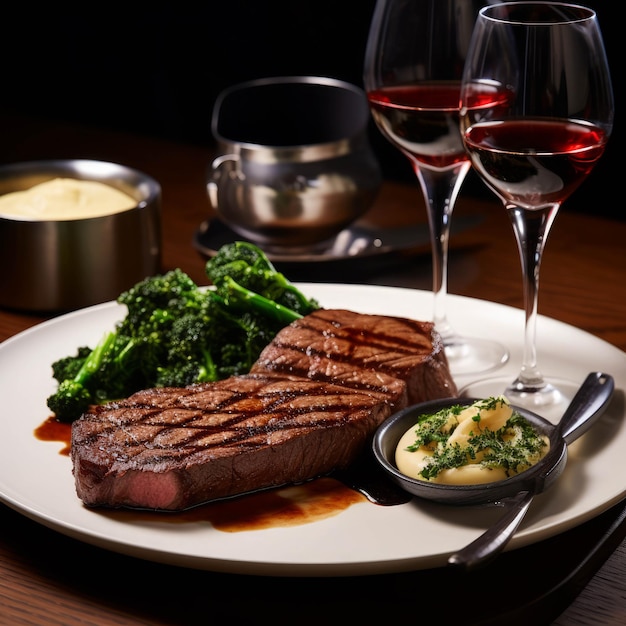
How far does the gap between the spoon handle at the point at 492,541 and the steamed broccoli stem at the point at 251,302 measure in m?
0.94

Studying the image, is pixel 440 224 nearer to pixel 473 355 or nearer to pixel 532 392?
pixel 473 355

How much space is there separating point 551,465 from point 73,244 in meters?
1.51

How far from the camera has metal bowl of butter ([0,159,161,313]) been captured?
2.71 metres

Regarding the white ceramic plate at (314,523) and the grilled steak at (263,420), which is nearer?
the white ceramic plate at (314,523)

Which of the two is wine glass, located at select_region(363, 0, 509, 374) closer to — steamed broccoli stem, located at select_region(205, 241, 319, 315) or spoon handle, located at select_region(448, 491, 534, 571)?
steamed broccoli stem, located at select_region(205, 241, 319, 315)

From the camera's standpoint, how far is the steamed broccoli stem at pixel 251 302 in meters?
2.44

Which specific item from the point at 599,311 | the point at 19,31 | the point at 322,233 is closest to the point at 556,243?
the point at 599,311

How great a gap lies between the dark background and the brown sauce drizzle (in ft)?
9.60

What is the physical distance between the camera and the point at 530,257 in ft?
6.95

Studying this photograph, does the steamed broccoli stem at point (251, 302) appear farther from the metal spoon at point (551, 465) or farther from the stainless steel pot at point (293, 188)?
the metal spoon at point (551, 465)

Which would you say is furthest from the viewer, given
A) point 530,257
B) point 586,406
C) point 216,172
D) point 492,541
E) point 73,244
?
point 216,172

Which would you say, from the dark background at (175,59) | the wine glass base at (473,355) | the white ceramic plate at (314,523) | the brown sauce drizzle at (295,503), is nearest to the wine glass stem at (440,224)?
the wine glass base at (473,355)

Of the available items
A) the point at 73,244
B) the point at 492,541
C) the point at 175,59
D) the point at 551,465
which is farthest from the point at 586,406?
the point at 175,59

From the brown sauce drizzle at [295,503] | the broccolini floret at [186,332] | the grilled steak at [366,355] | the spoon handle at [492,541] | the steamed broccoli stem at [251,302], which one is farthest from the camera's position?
the steamed broccoli stem at [251,302]
